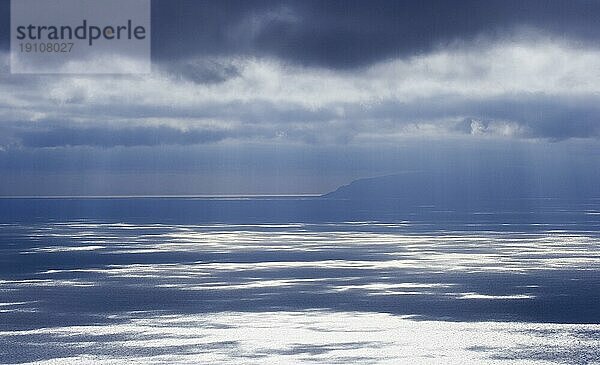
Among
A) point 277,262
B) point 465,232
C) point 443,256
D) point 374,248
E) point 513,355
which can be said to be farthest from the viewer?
point 465,232

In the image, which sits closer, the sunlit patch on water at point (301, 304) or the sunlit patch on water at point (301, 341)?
the sunlit patch on water at point (301, 341)

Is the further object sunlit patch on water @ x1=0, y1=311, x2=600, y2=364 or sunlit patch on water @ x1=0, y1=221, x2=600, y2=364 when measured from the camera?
sunlit patch on water @ x1=0, y1=221, x2=600, y2=364

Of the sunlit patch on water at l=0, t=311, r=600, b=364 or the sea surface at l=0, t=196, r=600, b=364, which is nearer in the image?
the sunlit patch on water at l=0, t=311, r=600, b=364

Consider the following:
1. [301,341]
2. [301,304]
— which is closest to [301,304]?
[301,304]

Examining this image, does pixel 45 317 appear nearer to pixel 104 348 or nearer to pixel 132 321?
pixel 132 321

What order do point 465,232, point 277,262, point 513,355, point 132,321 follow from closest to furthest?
point 513,355 < point 132,321 < point 277,262 < point 465,232

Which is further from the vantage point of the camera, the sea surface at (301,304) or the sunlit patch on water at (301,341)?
the sea surface at (301,304)

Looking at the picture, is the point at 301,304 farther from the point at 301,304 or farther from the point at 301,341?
the point at 301,341

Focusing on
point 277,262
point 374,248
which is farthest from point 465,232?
point 277,262
